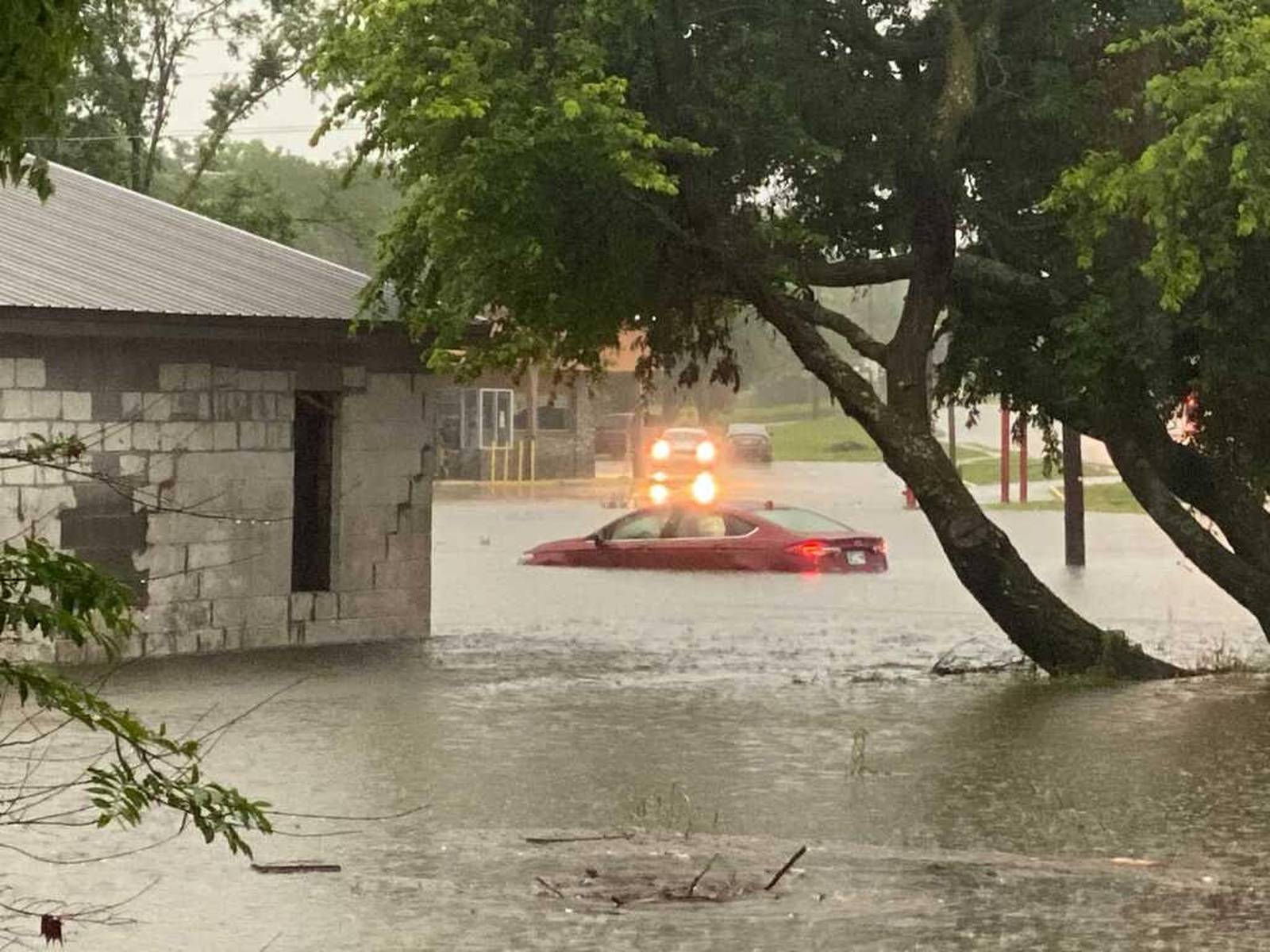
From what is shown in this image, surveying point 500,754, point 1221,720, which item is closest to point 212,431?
point 500,754

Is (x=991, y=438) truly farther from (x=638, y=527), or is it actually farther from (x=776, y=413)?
(x=638, y=527)

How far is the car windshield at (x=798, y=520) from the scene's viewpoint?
35.3 m

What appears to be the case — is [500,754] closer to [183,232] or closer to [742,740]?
[742,740]

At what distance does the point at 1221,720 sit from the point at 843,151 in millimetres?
6305

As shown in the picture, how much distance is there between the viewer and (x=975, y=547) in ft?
70.1

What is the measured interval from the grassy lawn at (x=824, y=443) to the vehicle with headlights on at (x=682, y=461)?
15.1 m

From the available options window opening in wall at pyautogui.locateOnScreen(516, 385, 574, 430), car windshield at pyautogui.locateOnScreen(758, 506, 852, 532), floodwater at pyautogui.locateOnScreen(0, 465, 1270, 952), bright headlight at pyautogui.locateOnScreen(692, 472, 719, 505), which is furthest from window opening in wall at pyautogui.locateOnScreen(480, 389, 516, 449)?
floodwater at pyautogui.locateOnScreen(0, 465, 1270, 952)

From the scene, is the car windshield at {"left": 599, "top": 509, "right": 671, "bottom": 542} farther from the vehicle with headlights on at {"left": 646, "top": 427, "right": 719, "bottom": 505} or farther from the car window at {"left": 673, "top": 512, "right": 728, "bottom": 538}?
the vehicle with headlights on at {"left": 646, "top": 427, "right": 719, "bottom": 505}

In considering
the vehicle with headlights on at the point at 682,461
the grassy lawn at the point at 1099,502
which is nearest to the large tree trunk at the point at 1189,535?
the grassy lawn at the point at 1099,502

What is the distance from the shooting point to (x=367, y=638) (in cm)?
2389

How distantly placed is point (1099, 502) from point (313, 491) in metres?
37.7

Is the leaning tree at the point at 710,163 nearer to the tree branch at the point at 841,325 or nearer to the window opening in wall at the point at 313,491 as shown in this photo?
the tree branch at the point at 841,325

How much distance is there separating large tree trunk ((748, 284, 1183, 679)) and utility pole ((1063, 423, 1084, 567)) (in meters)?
12.9

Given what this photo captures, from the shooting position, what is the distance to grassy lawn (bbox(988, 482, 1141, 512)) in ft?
178
